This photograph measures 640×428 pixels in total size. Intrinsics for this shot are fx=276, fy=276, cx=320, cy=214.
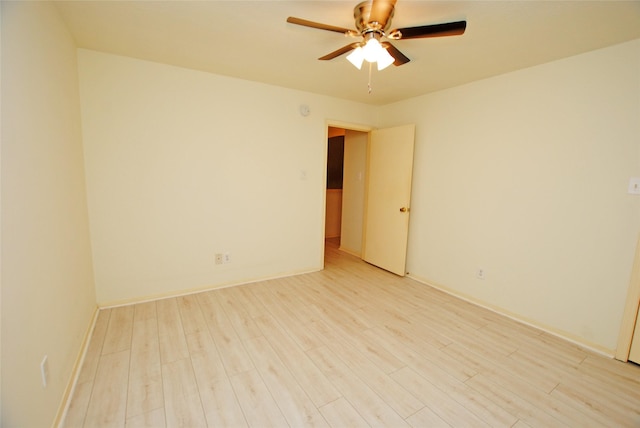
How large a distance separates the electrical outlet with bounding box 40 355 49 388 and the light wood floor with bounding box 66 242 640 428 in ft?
1.00

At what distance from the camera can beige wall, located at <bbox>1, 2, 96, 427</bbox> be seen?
42.5 inches

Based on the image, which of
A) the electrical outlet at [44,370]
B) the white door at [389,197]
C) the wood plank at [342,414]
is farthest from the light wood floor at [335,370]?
the white door at [389,197]

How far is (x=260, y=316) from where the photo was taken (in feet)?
8.36

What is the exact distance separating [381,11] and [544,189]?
6.78 feet

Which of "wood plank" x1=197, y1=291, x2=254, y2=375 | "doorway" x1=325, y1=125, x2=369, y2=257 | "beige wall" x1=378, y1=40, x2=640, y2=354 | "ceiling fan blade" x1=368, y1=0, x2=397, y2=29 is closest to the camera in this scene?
"ceiling fan blade" x1=368, y1=0, x2=397, y2=29

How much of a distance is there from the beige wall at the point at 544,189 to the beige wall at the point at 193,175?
1.60 metres

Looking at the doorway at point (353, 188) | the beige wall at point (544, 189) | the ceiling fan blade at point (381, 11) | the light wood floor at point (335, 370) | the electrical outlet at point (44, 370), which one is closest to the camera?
the electrical outlet at point (44, 370)

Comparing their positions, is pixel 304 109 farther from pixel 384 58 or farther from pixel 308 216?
pixel 384 58

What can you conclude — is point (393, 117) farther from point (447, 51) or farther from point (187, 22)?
point (187, 22)

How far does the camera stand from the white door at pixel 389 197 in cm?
350

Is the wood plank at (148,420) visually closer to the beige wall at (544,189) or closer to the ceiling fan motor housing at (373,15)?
the ceiling fan motor housing at (373,15)

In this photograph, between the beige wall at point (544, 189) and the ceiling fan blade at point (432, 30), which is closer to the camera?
the ceiling fan blade at point (432, 30)

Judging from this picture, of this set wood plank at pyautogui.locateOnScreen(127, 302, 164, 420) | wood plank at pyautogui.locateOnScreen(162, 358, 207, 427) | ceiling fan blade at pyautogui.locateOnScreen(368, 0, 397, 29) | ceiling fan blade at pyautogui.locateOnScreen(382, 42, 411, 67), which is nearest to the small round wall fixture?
ceiling fan blade at pyautogui.locateOnScreen(382, 42, 411, 67)

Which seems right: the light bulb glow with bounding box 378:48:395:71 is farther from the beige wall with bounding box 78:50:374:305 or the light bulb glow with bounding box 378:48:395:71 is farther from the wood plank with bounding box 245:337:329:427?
the wood plank with bounding box 245:337:329:427
